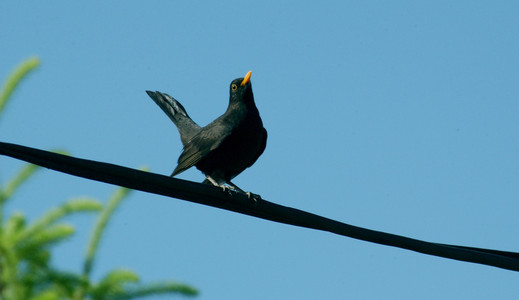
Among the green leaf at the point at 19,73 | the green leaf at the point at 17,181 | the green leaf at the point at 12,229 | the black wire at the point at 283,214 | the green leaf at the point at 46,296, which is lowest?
the black wire at the point at 283,214

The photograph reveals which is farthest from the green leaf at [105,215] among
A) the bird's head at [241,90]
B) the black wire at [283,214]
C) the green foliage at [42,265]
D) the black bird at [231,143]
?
the black wire at [283,214]

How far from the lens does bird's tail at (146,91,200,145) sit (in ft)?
19.6

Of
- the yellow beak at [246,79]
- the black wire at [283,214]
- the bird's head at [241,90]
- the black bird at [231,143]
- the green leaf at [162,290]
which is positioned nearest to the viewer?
the black wire at [283,214]

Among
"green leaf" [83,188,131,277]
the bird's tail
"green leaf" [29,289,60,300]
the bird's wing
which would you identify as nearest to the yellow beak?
the bird's wing

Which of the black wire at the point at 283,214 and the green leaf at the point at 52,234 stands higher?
the green leaf at the point at 52,234

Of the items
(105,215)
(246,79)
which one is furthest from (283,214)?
(105,215)

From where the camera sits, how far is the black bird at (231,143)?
5004 millimetres

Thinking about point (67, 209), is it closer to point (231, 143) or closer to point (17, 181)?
point (17, 181)

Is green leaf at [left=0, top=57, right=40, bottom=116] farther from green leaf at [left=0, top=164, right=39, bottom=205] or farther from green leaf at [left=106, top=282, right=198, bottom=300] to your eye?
green leaf at [left=106, top=282, right=198, bottom=300]

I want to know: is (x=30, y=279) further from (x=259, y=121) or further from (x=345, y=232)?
(x=345, y=232)

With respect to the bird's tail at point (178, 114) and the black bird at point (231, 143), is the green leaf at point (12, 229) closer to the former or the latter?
the black bird at point (231, 143)

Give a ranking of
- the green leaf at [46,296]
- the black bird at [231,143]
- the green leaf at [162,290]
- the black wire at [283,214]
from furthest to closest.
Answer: the green leaf at [162,290] < the green leaf at [46,296] < the black bird at [231,143] < the black wire at [283,214]

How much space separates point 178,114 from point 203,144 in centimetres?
114

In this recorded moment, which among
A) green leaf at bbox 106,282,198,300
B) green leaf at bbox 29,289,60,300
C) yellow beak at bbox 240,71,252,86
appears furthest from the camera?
green leaf at bbox 106,282,198,300
